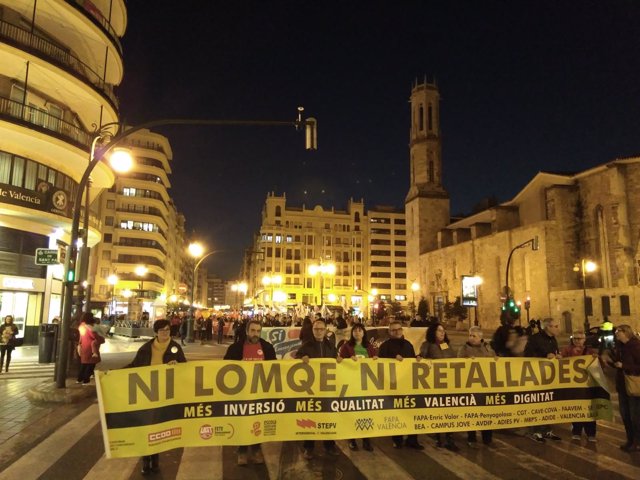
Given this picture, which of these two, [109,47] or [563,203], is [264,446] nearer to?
[109,47]

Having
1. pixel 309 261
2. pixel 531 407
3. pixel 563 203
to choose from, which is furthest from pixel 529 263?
pixel 309 261

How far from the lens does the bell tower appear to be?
73.2m

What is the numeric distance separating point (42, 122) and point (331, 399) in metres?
24.0

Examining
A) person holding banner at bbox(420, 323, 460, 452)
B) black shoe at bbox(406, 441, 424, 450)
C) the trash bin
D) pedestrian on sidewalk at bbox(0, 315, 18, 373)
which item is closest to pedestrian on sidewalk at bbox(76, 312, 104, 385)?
pedestrian on sidewalk at bbox(0, 315, 18, 373)

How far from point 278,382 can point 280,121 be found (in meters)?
8.02

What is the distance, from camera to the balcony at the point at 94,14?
940 inches

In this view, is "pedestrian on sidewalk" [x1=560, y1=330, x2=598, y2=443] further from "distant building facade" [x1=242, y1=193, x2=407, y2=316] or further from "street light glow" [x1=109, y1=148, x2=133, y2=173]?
"distant building facade" [x1=242, y1=193, x2=407, y2=316]

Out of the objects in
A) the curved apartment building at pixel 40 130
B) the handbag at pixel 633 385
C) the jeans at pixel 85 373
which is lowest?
the jeans at pixel 85 373

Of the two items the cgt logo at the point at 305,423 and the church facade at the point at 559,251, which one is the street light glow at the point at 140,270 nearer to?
the church facade at the point at 559,251

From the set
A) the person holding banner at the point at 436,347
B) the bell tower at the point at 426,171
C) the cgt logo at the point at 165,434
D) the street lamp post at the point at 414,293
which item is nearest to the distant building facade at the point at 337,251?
the street lamp post at the point at 414,293

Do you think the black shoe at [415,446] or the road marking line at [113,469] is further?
the black shoe at [415,446]

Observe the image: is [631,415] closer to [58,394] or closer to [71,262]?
[58,394]

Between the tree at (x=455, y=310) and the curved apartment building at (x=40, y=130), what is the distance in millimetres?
46075

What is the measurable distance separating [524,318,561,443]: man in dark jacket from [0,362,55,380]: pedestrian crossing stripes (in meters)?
13.1
